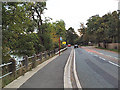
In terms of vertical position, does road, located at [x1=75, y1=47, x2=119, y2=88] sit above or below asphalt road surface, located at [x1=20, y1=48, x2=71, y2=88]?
below

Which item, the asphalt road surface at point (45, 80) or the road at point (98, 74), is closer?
the asphalt road surface at point (45, 80)

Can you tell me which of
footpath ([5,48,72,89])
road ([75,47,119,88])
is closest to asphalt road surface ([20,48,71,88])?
footpath ([5,48,72,89])

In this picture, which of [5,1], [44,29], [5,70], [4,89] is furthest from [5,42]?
[44,29]

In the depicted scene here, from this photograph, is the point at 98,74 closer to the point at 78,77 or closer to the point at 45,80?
the point at 78,77

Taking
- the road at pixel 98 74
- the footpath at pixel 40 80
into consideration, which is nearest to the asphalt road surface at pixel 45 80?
the footpath at pixel 40 80

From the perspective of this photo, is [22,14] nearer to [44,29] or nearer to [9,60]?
[9,60]

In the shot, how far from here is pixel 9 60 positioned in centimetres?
878

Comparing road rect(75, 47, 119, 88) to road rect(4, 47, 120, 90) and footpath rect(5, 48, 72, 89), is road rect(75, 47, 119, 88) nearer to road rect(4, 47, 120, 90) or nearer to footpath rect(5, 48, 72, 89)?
road rect(4, 47, 120, 90)

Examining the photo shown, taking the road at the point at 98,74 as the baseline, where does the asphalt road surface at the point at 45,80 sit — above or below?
above

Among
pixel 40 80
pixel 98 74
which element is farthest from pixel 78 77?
pixel 40 80

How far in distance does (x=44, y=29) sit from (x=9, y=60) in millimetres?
19612

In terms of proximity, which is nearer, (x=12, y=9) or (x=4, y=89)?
(x=4, y=89)

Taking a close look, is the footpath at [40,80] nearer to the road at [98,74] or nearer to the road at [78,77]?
the road at [78,77]

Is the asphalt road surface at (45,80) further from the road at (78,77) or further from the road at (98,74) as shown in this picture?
the road at (98,74)
